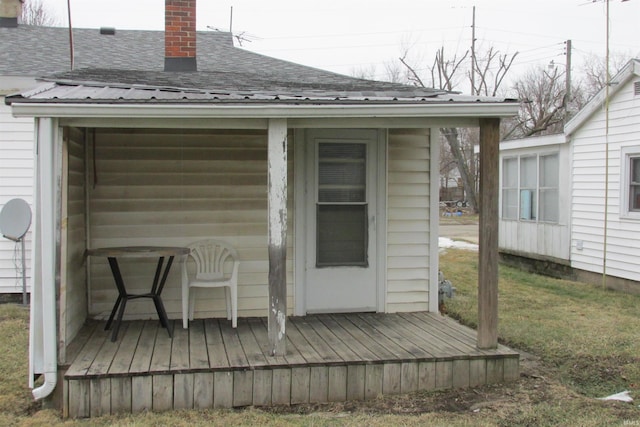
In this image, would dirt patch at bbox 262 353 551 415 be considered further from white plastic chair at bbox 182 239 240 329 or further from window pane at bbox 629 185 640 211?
window pane at bbox 629 185 640 211

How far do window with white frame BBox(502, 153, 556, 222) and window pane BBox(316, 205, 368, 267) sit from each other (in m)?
6.19

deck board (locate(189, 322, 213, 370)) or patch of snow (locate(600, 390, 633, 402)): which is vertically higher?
deck board (locate(189, 322, 213, 370))

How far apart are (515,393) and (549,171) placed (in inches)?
303

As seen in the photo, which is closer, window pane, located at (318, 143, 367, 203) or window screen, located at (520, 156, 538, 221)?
window pane, located at (318, 143, 367, 203)

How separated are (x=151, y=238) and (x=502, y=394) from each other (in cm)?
354

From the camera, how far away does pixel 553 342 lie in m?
6.20

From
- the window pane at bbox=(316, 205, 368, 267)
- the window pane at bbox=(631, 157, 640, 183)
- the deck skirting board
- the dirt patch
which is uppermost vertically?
the window pane at bbox=(631, 157, 640, 183)

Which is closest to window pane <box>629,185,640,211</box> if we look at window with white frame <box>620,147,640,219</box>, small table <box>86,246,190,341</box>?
window with white frame <box>620,147,640,219</box>

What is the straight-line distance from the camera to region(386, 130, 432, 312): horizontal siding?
21.5ft

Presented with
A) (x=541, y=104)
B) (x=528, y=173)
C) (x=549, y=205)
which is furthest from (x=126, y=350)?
(x=541, y=104)

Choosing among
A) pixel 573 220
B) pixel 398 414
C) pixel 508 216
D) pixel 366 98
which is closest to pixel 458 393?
pixel 398 414

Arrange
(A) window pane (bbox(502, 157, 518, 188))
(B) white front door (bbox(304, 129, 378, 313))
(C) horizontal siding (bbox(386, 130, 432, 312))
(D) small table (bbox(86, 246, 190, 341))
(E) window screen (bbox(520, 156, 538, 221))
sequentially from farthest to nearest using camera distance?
(A) window pane (bbox(502, 157, 518, 188)), (E) window screen (bbox(520, 156, 538, 221)), (C) horizontal siding (bbox(386, 130, 432, 312)), (B) white front door (bbox(304, 129, 378, 313)), (D) small table (bbox(86, 246, 190, 341))

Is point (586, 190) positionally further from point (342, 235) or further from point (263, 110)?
point (263, 110)

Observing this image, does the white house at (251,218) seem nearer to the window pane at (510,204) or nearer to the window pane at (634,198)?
the window pane at (634,198)
